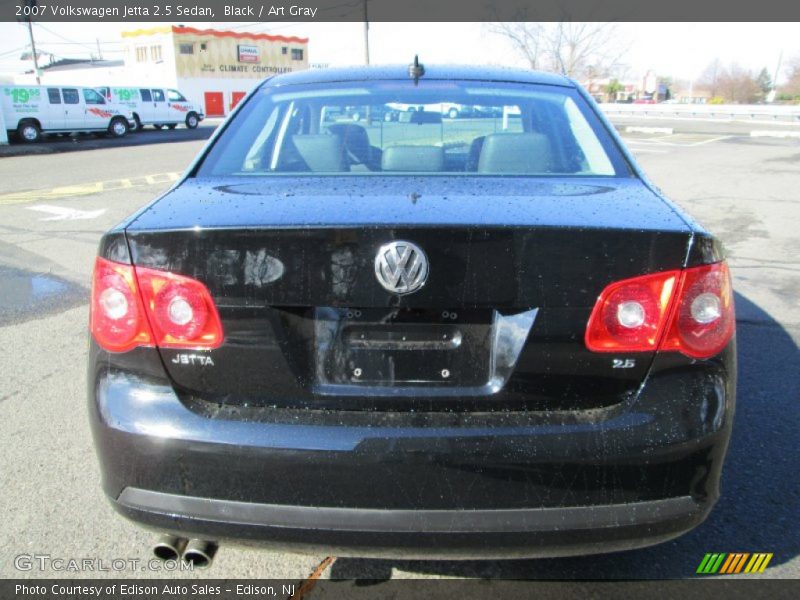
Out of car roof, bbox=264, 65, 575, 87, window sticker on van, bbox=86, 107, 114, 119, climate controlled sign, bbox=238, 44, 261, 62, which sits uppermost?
climate controlled sign, bbox=238, 44, 261, 62

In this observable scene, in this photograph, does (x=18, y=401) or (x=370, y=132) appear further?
(x=18, y=401)

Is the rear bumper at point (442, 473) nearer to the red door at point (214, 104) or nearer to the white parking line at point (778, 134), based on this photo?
the white parking line at point (778, 134)

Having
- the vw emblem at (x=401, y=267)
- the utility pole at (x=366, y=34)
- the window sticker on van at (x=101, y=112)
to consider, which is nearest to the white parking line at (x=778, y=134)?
the utility pole at (x=366, y=34)

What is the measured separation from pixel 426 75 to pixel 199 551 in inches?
88.9

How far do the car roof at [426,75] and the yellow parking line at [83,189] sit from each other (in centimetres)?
906

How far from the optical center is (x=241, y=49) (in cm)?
5028

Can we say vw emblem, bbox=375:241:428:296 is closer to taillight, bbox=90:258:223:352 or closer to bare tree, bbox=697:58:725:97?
taillight, bbox=90:258:223:352

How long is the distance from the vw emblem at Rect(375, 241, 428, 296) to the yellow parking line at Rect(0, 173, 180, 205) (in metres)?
10.6

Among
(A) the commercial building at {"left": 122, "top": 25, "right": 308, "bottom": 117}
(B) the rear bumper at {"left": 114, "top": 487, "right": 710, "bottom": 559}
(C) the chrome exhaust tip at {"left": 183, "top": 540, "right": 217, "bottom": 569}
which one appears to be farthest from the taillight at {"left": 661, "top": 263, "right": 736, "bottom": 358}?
(A) the commercial building at {"left": 122, "top": 25, "right": 308, "bottom": 117}

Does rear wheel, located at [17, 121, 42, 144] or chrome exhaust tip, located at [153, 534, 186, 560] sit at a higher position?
chrome exhaust tip, located at [153, 534, 186, 560]

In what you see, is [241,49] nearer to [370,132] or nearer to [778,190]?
[778,190]

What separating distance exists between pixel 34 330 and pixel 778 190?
12.0 m

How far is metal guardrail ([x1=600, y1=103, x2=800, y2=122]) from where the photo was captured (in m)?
38.1
